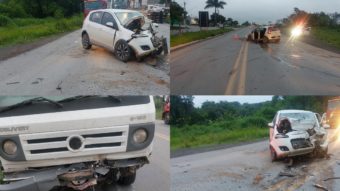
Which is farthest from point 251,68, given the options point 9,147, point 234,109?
point 9,147

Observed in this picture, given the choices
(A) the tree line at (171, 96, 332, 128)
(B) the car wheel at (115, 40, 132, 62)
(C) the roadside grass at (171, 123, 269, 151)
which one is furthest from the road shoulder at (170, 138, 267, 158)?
→ (B) the car wheel at (115, 40, 132, 62)

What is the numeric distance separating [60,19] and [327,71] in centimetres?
343

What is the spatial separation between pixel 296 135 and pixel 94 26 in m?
2.75

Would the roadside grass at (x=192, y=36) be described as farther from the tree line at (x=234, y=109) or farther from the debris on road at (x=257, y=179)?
the debris on road at (x=257, y=179)

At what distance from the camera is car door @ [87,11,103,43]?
4.95 meters

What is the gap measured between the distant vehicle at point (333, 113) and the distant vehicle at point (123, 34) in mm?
2111

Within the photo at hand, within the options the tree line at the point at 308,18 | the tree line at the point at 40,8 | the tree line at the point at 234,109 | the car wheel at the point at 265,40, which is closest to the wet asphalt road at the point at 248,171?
the tree line at the point at 234,109

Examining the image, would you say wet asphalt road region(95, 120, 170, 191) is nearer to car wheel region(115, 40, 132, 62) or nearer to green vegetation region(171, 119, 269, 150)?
green vegetation region(171, 119, 269, 150)

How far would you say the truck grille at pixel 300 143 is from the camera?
4824mm

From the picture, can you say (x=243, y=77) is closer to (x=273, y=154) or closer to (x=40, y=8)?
(x=273, y=154)

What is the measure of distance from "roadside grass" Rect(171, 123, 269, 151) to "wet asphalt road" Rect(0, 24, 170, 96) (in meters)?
0.50

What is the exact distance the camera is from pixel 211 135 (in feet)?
15.8

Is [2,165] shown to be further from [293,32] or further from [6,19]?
[293,32]

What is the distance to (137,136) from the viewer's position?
3.79m
